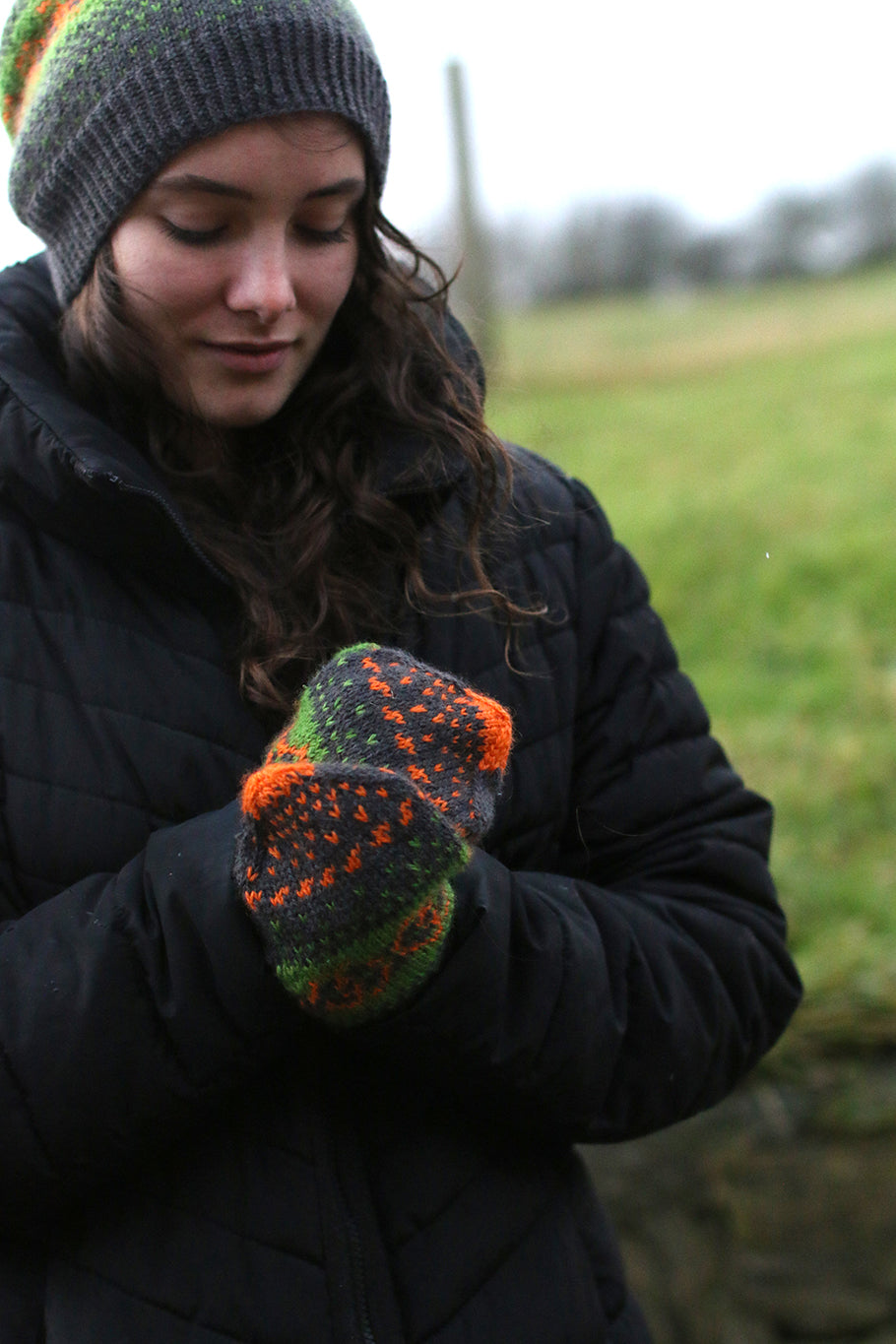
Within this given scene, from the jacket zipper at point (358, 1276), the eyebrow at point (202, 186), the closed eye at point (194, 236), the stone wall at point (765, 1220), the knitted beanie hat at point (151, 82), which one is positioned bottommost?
the stone wall at point (765, 1220)

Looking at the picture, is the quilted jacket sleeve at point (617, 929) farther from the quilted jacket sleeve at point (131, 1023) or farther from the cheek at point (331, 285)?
the cheek at point (331, 285)

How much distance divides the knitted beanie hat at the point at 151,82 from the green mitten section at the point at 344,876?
697 mm

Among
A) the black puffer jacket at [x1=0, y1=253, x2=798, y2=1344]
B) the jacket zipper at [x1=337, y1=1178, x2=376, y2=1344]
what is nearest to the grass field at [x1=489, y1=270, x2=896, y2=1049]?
the black puffer jacket at [x1=0, y1=253, x2=798, y2=1344]

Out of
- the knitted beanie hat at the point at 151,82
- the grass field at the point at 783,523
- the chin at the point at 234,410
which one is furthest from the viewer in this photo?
the grass field at the point at 783,523

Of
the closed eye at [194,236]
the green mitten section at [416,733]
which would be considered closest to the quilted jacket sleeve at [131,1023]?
the green mitten section at [416,733]

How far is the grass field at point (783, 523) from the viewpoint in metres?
3.02

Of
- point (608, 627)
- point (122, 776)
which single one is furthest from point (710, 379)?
point (122, 776)

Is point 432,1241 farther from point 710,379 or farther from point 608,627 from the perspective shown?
point 710,379

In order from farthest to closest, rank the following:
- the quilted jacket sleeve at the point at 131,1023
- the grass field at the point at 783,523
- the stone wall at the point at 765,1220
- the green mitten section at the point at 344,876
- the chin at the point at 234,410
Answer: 1. the grass field at the point at 783,523
2. the stone wall at the point at 765,1220
3. the chin at the point at 234,410
4. the quilted jacket sleeve at the point at 131,1023
5. the green mitten section at the point at 344,876

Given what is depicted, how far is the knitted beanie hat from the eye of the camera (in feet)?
4.57

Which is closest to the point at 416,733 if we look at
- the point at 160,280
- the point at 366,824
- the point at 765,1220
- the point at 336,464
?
the point at 366,824

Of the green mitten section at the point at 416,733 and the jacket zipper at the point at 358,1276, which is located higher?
the green mitten section at the point at 416,733

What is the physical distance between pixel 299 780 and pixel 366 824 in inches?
2.6

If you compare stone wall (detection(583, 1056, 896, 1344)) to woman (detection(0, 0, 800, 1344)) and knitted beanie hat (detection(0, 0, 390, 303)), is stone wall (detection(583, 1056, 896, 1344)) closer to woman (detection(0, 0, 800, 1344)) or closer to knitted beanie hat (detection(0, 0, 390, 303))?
woman (detection(0, 0, 800, 1344))
